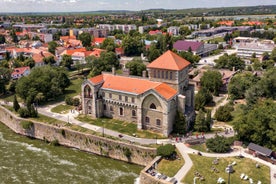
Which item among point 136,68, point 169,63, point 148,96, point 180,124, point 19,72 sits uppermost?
point 169,63

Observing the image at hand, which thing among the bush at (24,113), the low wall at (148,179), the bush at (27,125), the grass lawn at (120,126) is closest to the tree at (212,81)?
the grass lawn at (120,126)

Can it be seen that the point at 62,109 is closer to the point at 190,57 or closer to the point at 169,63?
the point at 169,63

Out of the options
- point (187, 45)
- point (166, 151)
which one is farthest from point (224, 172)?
point (187, 45)

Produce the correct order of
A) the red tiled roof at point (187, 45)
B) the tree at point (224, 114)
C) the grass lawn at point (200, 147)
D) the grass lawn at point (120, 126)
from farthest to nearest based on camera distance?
the red tiled roof at point (187, 45) → the tree at point (224, 114) → the grass lawn at point (120, 126) → the grass lawn at point (200, 147)

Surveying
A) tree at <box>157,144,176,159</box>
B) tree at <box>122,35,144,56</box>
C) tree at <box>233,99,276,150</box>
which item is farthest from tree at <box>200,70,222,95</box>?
tree at <box>122,35,144,56</box>

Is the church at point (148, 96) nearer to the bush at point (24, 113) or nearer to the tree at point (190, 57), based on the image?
the bush at point (24, 113)

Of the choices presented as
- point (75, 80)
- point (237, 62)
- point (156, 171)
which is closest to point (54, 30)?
point (75, 80)
